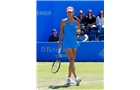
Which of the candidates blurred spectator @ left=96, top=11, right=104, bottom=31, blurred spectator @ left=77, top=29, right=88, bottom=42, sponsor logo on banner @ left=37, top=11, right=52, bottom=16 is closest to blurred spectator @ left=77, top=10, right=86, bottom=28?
blurred spectator @ left=96, top=11, right=104, bottom=31

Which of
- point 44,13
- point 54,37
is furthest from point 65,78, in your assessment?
point 44,13

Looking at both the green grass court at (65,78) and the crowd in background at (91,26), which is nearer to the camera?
the green grass court at (65,78)

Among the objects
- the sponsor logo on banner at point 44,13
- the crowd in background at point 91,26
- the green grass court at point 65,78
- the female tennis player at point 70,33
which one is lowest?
the green grass court at point 65,78

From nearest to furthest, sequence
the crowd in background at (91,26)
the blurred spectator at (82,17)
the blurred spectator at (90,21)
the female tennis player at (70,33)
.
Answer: the female tennis player at (70,33) → the crowd in background at (91,26) → the blurred spectator at (82,17) → the blurred spectator at (90,21)

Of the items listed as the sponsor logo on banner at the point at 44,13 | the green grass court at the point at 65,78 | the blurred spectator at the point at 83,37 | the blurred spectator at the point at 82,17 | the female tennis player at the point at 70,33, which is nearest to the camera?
the green grass court at the point at 65,78

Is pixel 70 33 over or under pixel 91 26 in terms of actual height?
under

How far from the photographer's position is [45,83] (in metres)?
11.7

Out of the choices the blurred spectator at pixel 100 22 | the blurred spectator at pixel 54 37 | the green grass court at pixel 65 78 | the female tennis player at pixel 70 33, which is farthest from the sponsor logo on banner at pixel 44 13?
the female tennis player at pixel 70 33

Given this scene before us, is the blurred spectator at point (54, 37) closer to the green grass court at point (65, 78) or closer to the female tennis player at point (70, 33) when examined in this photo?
the green grass court at point (65, 78)

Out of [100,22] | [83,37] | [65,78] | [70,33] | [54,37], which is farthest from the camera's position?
[100,22]

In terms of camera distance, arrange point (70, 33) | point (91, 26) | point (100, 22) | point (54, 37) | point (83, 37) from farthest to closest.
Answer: point (91, 26), point (100, 22), point (54, 37), point (83, 37), point (70, 33)

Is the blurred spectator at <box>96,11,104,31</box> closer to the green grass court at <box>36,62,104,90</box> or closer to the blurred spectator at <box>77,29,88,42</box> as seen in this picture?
the blurred spectator at <box>77,29,88,42</box>

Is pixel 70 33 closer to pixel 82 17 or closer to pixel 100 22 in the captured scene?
pixel 100 22
